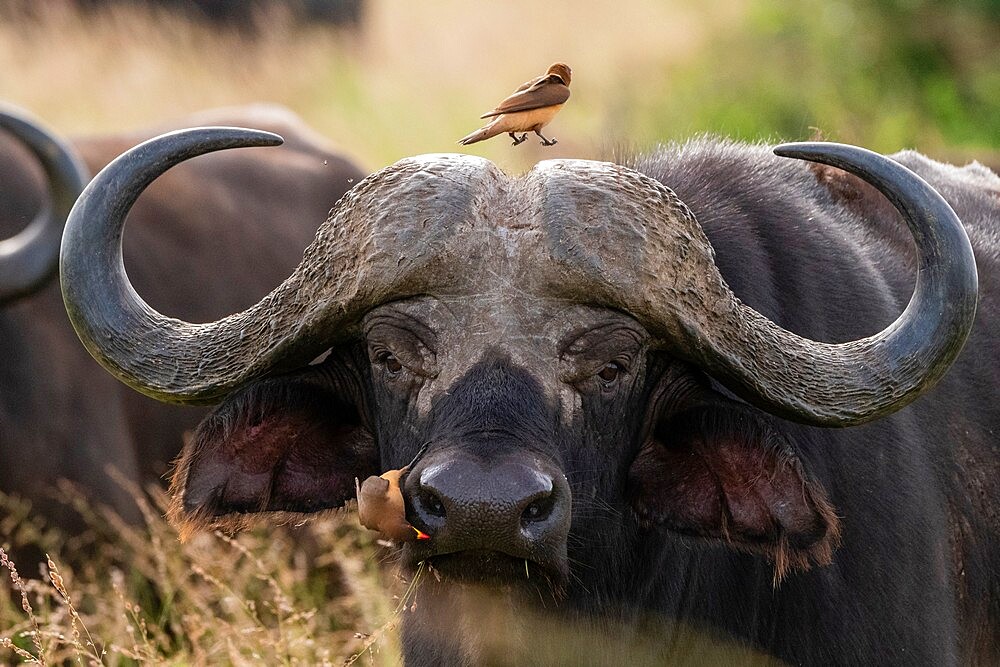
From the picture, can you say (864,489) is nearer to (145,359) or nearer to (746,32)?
(145,359)

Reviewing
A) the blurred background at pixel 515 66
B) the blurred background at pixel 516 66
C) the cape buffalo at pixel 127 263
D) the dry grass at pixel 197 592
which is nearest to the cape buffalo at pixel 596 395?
the dry grass at pixel 197 592

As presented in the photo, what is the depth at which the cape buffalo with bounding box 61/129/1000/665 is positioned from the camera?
131 inches

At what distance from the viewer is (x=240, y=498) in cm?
386

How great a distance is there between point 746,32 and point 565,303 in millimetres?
14590

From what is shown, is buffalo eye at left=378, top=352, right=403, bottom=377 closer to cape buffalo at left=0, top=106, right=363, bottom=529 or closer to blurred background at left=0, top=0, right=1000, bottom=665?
cape buffalo at left=0, top=106, right=363, bottom=529

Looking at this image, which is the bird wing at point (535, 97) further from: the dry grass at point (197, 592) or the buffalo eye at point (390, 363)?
the dry grass at point (197, 592)

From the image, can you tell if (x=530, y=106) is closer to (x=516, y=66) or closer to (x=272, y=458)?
(x=272, y=458)

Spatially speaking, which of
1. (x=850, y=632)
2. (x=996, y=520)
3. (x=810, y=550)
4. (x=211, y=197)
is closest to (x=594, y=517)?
(x=810, y=550)

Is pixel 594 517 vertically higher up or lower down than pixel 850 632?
higher up

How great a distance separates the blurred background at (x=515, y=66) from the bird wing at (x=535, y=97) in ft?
24.4

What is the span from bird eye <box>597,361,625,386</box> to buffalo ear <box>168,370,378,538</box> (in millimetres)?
727

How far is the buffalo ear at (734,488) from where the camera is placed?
3498mm

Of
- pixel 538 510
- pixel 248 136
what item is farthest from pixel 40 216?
pixel 538 510

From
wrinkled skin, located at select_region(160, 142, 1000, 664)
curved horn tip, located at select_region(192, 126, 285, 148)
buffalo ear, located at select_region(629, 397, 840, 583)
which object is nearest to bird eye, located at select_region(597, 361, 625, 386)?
wrinkled skin, located at select_region(160, 142, 1000, 664)
